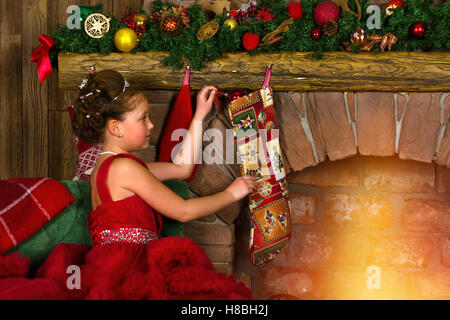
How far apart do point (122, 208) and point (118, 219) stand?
38 millimetres

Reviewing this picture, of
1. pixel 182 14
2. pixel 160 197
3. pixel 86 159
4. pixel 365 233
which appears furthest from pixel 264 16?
pixel 365 233

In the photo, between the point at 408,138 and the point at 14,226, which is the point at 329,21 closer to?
the point at 408,138

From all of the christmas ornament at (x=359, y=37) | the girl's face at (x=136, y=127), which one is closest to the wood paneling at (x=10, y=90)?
the girl's face at (x=136, y=127)

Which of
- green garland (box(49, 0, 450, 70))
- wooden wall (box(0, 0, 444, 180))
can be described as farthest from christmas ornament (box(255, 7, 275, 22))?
wooden wall (box(0, 0, 444, 180))

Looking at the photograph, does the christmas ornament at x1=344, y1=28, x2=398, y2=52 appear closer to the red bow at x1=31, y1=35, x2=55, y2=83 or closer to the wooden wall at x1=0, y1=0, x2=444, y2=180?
the red bow at x1=31, y1=35, x2=55, y2=83

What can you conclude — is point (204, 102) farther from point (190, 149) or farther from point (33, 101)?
point (33, 101)

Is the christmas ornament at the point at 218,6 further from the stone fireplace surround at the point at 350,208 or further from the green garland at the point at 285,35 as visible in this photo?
the stone fireplace surround at the point at 350,208

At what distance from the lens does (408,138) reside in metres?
1.72

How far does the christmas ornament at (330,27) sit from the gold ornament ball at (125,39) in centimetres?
72

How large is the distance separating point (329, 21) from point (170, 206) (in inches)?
33.9

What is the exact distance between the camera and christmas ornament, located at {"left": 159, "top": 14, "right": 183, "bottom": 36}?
5.58 ft

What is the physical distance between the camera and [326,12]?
1.65 m

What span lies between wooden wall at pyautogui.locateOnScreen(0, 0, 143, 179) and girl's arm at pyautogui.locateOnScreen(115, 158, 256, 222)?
0.92 meters

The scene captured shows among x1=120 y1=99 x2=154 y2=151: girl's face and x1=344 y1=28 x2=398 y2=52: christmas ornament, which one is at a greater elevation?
x1=344 y1=28 x2=398 y2=52: christmas ornament
